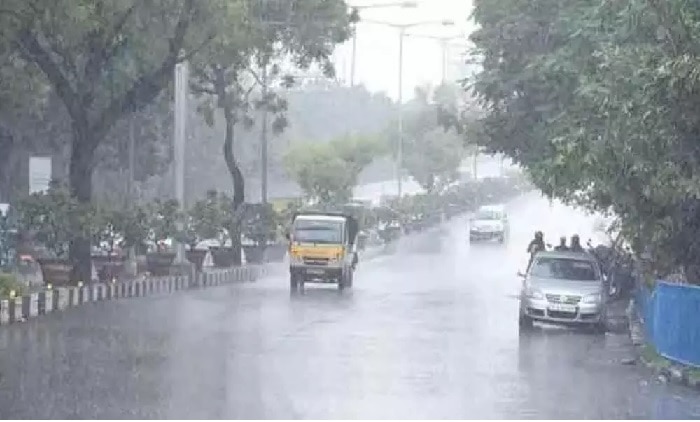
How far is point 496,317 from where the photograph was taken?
3109 cm

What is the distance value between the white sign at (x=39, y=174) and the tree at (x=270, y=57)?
5193 mm

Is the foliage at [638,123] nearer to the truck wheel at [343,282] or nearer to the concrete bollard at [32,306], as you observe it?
the concrete bollard at [32,306]

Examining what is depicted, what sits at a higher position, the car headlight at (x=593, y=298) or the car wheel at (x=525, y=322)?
the car headlight at (x=593, y=298)

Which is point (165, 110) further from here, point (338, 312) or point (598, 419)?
point (598, 419)


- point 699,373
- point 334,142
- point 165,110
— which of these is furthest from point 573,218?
point 699,373

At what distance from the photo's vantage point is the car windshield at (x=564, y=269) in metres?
29.2

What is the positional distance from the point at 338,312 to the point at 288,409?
16.1m

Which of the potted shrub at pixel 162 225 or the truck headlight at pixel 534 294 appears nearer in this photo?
the truck headlight at pixel 534 294

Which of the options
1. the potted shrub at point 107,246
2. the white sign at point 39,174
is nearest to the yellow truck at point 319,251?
the potted shrub at point 107,246

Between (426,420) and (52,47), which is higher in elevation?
(52,47)

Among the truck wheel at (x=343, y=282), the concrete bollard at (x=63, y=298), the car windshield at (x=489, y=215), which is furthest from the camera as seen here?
the car windshield at (x=489, y=215)

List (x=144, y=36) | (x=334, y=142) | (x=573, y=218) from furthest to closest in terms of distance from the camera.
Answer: (x=573, y=218), (x=334, y=142), (x=144, y=36)

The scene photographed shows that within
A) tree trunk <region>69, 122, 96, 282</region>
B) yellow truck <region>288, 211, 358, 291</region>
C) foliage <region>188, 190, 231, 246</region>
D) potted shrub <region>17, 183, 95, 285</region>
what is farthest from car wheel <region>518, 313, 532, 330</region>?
foliage <region>188, 190, 231, 246</region>

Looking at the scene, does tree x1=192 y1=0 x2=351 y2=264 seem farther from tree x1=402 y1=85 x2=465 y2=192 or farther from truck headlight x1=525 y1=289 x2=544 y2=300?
→ tree x1=402 y1=85 x2=465 y2=192
